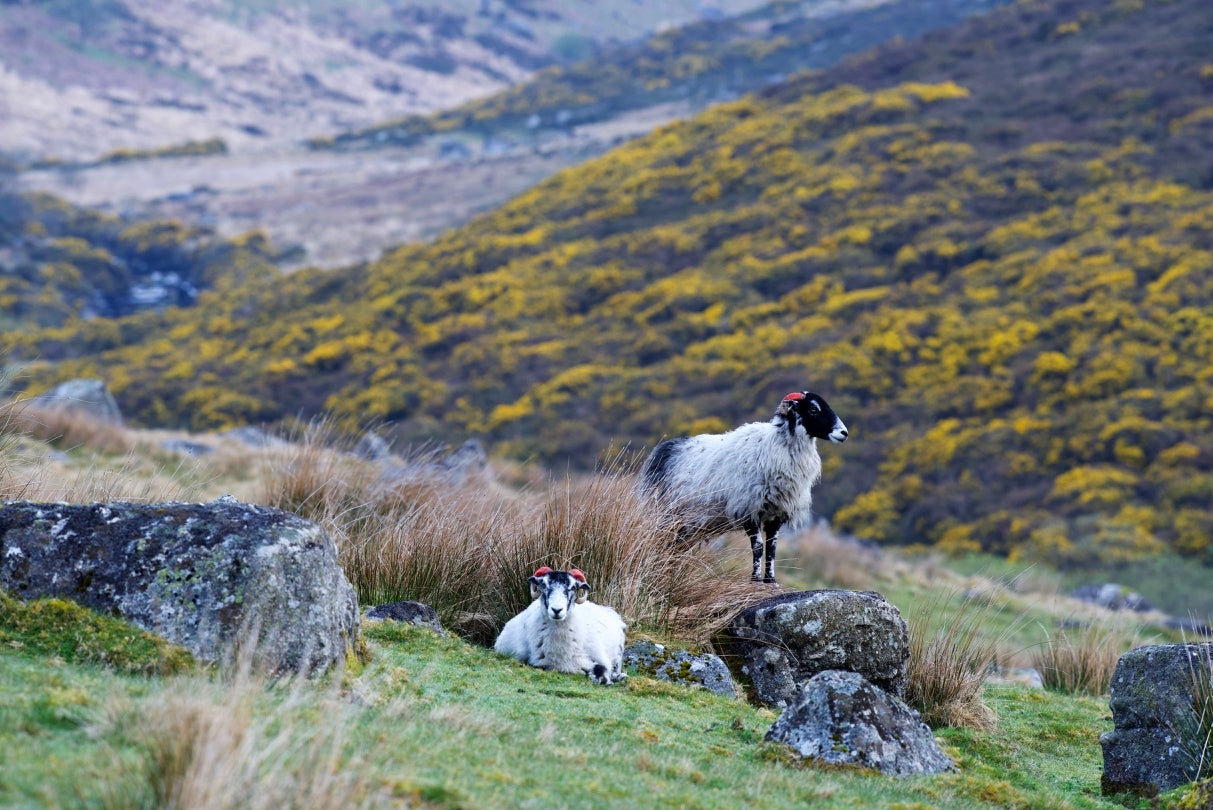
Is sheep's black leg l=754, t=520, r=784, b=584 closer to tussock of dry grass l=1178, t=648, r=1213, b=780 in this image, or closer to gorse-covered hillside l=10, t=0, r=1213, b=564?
tussock of dry grass l=1178, t=648, r=1213, b=780

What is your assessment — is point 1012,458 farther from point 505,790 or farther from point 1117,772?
point 505,790

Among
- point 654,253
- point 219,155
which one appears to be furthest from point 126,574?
point 219,155

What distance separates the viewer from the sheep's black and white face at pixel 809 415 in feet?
36.4

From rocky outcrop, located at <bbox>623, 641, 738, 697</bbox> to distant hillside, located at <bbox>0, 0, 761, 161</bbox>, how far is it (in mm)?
115291

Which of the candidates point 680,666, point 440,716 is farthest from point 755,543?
point 440,716

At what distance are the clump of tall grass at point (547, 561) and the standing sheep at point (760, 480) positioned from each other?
504 mm

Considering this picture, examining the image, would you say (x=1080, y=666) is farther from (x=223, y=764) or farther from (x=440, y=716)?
(x=223, y=764)

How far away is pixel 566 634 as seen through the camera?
335 inches

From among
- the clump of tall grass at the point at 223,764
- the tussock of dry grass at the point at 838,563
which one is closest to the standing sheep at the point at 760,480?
the clump of tall grass at the point at 223,764

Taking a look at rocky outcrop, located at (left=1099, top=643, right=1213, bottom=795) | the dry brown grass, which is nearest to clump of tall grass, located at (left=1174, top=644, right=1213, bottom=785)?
rocky outcrop, located at (left=1099, top=643, right=1213, bottom=795)

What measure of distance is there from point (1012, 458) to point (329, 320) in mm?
33098

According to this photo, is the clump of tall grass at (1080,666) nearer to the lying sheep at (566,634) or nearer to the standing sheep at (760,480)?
the standing sheep at (760,480)

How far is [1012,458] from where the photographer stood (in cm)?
3381

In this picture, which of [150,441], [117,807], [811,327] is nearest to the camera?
[117,807]
